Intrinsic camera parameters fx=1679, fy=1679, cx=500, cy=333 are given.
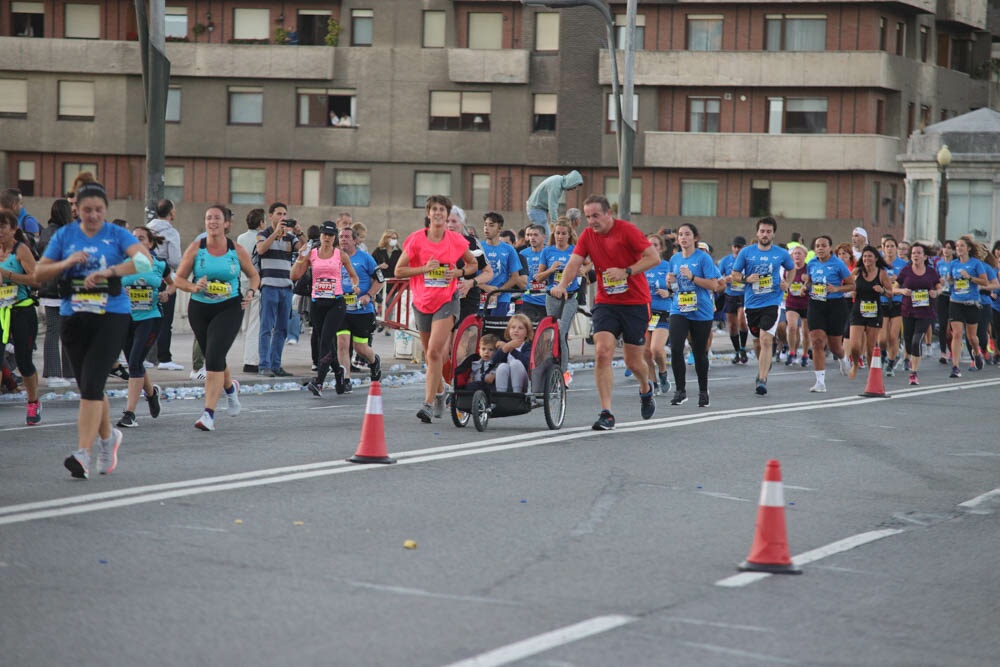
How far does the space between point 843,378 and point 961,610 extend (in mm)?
16365

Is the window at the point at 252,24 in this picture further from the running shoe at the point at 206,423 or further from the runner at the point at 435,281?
the running shoe at the point at 206,423

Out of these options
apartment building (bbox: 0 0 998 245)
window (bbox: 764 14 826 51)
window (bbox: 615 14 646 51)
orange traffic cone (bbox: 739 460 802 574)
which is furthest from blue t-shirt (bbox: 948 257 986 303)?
window (bbox: 615 14 646 51)

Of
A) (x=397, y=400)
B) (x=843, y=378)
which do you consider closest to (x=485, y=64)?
(x=843, y=378)

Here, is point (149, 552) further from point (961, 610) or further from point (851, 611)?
A: point (961, 610)

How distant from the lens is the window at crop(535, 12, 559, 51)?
57.7 m

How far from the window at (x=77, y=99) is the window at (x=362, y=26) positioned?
30.2 ft

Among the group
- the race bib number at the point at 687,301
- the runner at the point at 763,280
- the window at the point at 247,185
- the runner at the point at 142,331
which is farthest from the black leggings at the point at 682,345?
the window at the point at 247,185

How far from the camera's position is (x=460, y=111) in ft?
190

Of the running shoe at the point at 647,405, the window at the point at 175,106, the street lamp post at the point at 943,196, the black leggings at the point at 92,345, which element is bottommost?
the running shoe at the point at 647,405

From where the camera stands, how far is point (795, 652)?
643 cm

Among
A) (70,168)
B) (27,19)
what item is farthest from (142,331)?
(27,19)

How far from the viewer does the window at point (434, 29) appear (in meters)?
57.5

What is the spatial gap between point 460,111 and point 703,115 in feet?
28.0

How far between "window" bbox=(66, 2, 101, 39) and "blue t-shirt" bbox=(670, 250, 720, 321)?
43.9 meters
